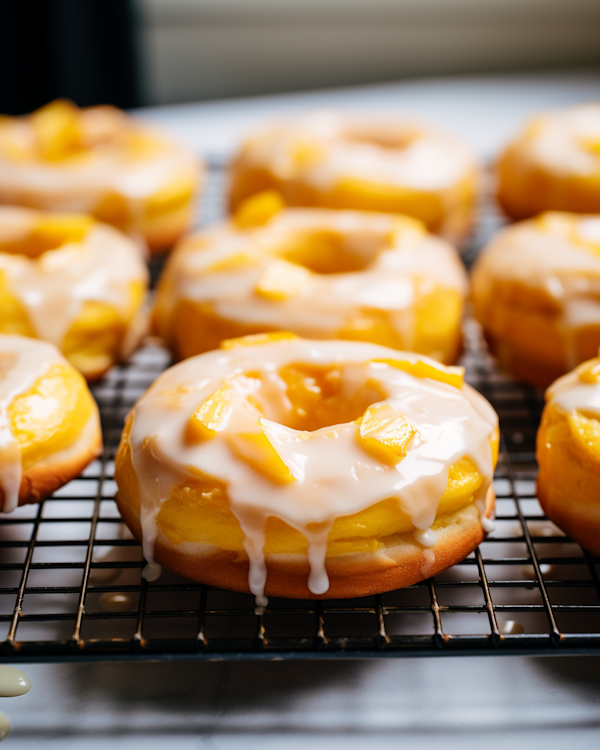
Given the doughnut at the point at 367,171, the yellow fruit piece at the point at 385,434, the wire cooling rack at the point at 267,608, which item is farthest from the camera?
the doughnut at the point at 367,171

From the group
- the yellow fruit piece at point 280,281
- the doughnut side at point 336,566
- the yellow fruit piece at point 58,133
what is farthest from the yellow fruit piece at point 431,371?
the yellow fruit piece at point 58,133

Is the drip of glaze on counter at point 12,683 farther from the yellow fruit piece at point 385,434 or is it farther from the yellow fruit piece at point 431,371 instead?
the yellow fruit piece at point 431,371

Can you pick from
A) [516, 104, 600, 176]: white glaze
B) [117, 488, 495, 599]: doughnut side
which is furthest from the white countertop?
[516, 104, 600, 176]: white glaze

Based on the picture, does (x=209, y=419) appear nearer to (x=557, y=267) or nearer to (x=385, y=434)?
(x=385, y=434)

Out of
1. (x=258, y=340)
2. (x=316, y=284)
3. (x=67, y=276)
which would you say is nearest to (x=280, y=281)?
(x=316, y=284)

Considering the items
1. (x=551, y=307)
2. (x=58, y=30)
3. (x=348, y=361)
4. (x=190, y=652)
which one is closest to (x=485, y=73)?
(x=58, y=30)

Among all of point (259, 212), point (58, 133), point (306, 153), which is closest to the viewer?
point (259, 212)
